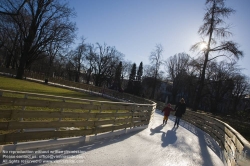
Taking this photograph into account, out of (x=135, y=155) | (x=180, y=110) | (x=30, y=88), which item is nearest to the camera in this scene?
(x=135, y=155)

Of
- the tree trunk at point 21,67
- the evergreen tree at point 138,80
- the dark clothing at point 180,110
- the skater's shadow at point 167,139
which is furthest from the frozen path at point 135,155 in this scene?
the evergreen tree at point 138,80

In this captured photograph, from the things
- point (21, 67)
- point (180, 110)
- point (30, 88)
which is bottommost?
point (30, 88)

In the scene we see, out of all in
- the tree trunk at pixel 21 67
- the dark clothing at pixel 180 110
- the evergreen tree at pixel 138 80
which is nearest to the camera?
the dark clothing at pixel 180 110

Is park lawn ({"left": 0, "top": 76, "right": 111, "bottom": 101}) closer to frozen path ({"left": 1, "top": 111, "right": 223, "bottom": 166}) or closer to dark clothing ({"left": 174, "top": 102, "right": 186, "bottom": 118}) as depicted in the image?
dark clothing ({"left": 174, "top": 102, "right": 186, "bottom": 118})

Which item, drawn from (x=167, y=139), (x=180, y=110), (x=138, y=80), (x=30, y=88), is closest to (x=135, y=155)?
(x=167, y=139)

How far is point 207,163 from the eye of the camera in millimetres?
6320

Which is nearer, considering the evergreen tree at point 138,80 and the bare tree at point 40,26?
the bare tree at point 40,26

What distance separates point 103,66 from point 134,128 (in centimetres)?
5287

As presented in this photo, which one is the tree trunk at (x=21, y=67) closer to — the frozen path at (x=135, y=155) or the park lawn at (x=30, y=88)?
the park lawn at (x=30, y=88)

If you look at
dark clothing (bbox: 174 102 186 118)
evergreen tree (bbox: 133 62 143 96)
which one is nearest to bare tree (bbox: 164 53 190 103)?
evergreen tree (bbox: 133 62 143 96)

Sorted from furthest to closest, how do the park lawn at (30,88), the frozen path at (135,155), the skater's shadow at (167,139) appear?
the park lawn at (30,88)
the skater's shadow at (167,139)
the frozen path at (135,155)

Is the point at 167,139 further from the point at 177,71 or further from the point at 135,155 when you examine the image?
the point at 177,71

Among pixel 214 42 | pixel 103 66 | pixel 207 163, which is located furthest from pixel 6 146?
pixel 103 66

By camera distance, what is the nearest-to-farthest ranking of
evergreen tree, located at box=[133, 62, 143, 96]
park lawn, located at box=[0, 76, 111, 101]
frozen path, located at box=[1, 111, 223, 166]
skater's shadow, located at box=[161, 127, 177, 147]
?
frozen path, located at box=[1, 111, 223, 166] < skater's shadow, located at box=[161, 127, 177, 147] < park lawn, located at box=[0, 76, 111, 101] < evergreen tree, located at box=[133, 62, 143, 96]
